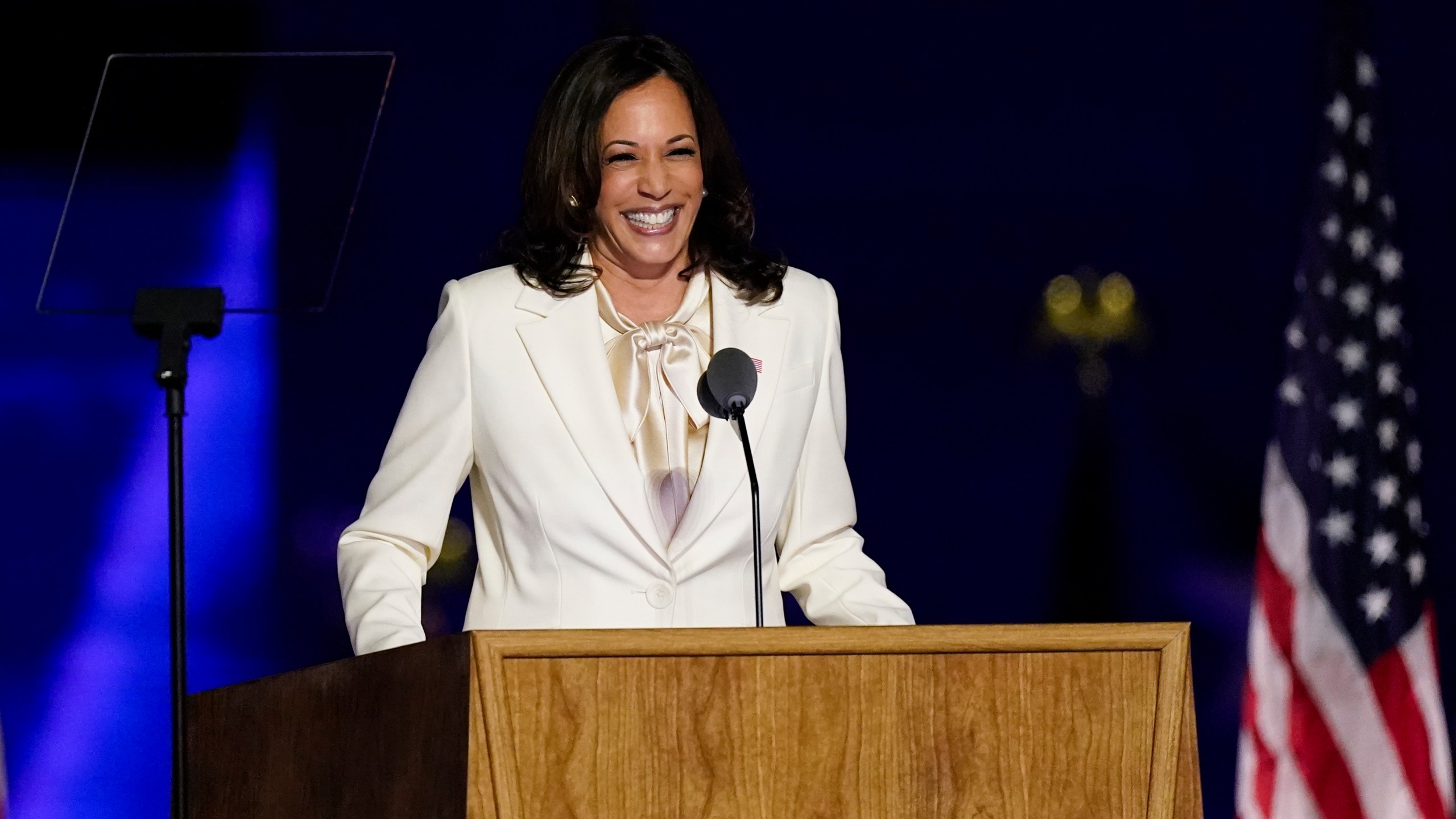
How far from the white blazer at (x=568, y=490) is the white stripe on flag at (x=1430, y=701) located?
147cm

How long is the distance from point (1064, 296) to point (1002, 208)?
0.66ft

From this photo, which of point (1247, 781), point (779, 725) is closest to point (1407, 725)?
point (1247, 781)

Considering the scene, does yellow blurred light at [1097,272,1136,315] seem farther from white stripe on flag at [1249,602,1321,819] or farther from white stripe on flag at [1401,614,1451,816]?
white stripe on flag at [1401,614,1451,816]

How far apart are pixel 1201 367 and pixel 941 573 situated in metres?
0.62

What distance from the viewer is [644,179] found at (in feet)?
6.97

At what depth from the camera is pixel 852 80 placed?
339 centimetres

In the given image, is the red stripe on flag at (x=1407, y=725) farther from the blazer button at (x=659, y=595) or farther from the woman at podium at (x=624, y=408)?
the blazer button at (x=659, y=595)

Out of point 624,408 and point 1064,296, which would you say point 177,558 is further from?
point 1064,296

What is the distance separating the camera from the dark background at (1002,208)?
10.6ft

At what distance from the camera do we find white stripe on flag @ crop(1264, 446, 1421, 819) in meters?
3.13

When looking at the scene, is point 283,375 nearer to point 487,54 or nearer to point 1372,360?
point 487,54

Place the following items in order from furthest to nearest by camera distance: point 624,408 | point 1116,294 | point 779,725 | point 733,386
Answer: point 1116,294, point 624,408, point 733,386, point 779,725

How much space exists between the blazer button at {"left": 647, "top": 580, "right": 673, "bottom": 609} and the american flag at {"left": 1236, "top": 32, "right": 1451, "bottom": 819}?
158cm

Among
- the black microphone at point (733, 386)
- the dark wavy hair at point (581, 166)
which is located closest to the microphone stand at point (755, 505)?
the black microphone at point (733, 386)
